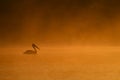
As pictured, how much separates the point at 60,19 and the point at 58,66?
141 inches

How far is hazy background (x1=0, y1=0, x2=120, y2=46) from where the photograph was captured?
10562 mm

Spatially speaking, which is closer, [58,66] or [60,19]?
[58,66]

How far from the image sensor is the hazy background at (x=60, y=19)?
1056 cm

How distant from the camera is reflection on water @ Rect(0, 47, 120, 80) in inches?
256

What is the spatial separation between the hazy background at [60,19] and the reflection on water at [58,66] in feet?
5.93

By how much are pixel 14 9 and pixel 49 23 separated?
39.2 inches

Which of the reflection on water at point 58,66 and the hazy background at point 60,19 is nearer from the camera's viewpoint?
the reflection on water at point 58,66

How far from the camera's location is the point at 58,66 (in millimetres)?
7285

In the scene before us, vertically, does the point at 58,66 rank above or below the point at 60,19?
below

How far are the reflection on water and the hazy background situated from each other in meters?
1.81

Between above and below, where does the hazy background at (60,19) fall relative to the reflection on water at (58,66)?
above

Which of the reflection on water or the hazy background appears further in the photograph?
the hazy background

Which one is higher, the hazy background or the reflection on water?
the hazy background

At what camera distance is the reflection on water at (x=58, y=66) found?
6.50m
